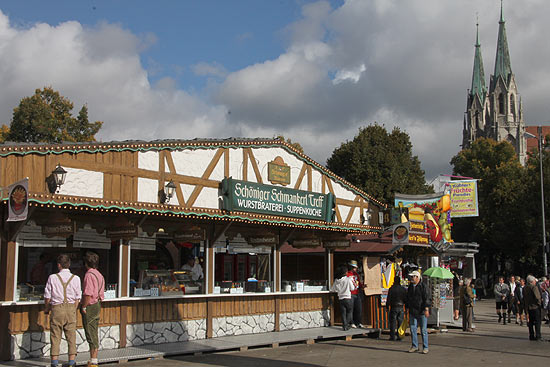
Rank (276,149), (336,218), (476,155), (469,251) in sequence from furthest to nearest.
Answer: (476,155), (469,251), (336,218), (276,149)

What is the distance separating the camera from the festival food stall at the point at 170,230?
11.0 metres

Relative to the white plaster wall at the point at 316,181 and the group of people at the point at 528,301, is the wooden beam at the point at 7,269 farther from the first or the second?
the group of people at the point at 528,301

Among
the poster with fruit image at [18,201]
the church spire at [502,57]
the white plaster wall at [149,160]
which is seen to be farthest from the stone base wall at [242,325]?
the church spire at [502,57]

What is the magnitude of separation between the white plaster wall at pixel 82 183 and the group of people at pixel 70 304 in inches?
64.0

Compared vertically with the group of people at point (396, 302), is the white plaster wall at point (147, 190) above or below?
above

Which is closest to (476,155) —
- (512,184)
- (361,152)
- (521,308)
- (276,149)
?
(512,184)

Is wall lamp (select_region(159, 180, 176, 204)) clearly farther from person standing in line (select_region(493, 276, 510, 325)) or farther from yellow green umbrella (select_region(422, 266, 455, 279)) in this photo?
person standing in line (select_region(493, 276, 510, 325))

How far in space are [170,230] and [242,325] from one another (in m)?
3.08

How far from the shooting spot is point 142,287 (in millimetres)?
13297

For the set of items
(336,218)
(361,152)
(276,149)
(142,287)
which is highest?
(361,152)

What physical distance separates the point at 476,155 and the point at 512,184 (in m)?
8.81

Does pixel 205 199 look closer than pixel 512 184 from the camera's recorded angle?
Yes

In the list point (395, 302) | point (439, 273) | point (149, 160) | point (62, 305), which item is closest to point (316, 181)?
point (395, 302)

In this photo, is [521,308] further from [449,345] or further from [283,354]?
[283,354]
